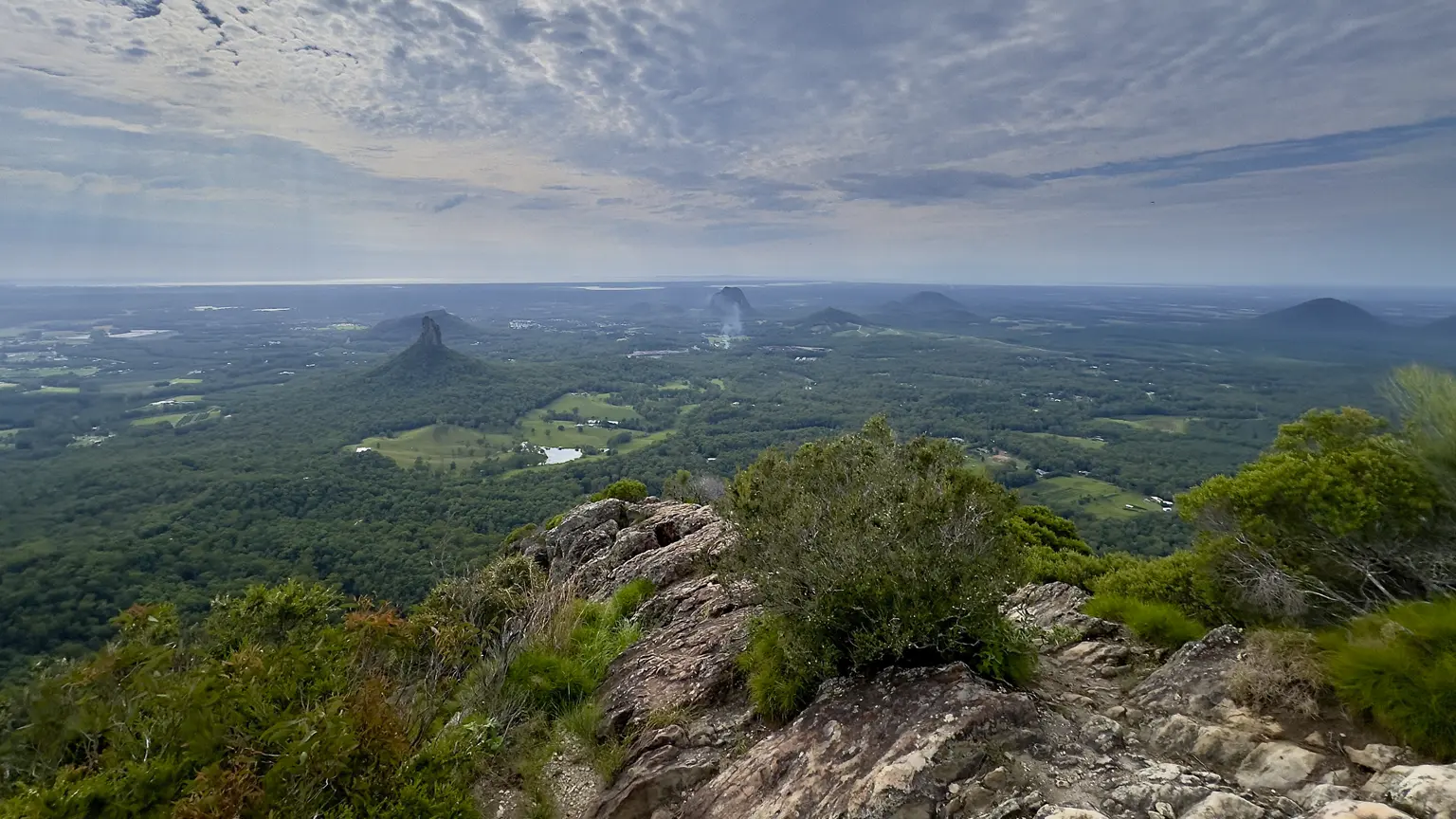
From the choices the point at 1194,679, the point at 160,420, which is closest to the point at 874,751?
the point at 1194,679

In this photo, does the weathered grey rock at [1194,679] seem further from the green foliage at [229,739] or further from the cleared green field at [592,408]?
the cleared green field at [592,408]

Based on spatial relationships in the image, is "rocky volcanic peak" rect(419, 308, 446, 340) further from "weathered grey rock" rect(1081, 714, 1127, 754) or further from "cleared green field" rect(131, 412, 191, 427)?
"weathered grey rock" rect(1081, 714, 1127, 754)

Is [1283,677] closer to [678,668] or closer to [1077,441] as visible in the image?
[678,668]

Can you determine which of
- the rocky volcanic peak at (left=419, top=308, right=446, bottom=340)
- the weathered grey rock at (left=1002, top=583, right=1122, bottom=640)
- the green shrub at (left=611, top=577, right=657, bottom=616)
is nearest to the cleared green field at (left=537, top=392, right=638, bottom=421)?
the rocky volcanic peak at (left=419, top=308, right=446, bottom=340)

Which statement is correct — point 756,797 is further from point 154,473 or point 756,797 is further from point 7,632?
point 154,473

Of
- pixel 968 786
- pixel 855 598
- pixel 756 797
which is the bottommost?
pixel 756 797

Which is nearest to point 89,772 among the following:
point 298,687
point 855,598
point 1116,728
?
point 298,687

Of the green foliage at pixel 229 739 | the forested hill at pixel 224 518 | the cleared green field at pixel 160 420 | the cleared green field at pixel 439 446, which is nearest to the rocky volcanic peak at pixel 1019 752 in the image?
the green foliage at pixel 229 739
